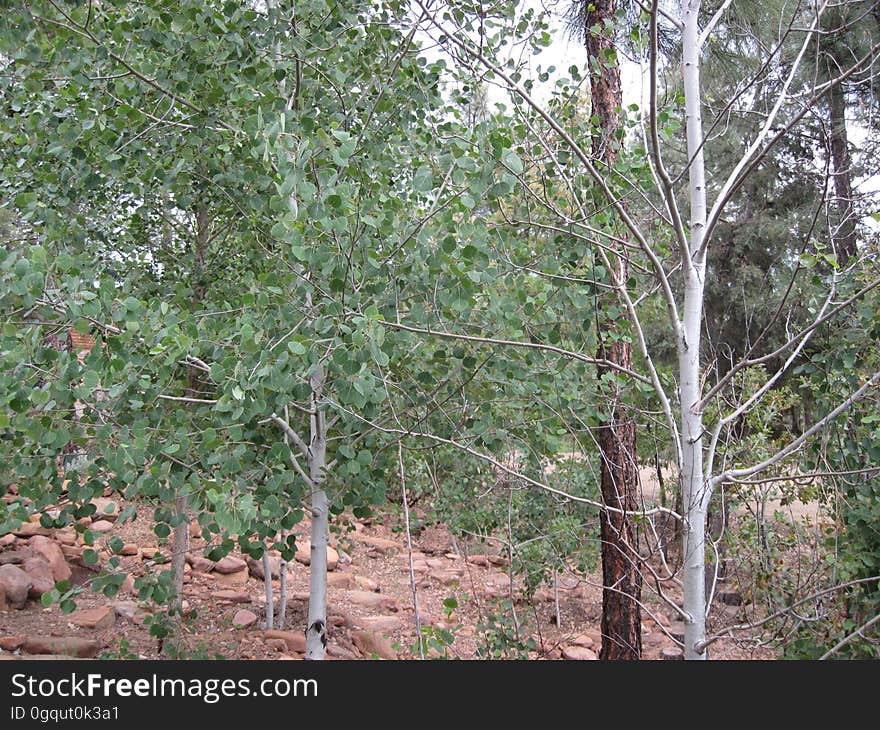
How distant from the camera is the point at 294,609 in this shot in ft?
19.4

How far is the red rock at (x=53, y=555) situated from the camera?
220 inches

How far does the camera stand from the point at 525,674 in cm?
221

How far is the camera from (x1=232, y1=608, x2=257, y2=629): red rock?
5.22 metres

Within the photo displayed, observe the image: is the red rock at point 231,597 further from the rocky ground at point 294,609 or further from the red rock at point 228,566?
the red rock at point 228,566

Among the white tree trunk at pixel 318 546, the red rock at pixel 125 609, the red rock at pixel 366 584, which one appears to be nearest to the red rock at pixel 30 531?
the red rock at pixel 125 609

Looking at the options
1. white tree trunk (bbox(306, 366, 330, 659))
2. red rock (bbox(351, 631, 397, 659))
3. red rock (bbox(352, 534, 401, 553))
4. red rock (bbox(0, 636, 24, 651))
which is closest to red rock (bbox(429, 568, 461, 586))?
red rock (bbox(352, 534, 401, 553))

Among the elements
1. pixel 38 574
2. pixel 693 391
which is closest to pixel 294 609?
pixel 38 574

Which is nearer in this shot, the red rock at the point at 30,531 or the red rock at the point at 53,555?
the red rock at the point at 53,555

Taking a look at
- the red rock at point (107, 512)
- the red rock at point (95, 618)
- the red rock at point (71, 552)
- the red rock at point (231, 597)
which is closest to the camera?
the red rock at point (107, 512)

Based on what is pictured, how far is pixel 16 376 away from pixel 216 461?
57 cm

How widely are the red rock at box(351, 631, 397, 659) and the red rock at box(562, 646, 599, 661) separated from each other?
4.54 feet

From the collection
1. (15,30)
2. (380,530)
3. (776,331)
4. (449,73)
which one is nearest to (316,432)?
(449,73)

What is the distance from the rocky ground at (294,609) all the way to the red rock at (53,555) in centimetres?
1

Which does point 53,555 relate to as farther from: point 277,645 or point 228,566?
point 277,645
